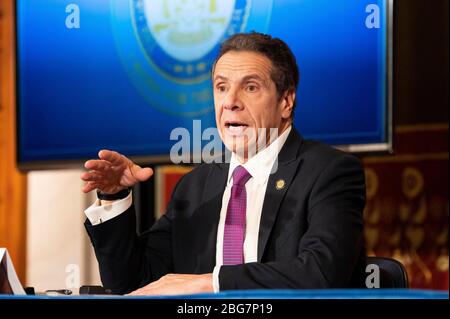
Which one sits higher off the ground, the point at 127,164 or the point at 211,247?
the point at 127,164

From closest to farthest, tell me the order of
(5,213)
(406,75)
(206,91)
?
(206,91) < (5,213) < (406,75)

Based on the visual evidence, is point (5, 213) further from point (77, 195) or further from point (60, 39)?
point (60, 39)

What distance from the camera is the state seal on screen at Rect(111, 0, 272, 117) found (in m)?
2.12

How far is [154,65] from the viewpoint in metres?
2.22

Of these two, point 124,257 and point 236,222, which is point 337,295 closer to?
point 236,222

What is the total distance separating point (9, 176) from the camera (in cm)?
349

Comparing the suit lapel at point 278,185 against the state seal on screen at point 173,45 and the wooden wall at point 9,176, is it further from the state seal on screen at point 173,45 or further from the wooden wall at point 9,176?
the wooden wall at point 9,176

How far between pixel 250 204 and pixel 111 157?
29 centimetres

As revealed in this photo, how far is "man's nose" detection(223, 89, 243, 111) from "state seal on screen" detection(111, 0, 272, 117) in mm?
468

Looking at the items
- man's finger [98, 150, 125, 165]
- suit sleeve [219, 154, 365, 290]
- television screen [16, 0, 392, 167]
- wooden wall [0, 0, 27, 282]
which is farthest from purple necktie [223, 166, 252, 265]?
wooden wall [0, 0, 27, 282]

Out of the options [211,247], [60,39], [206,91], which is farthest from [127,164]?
[60,39]

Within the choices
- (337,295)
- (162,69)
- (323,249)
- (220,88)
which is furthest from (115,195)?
(162,69)

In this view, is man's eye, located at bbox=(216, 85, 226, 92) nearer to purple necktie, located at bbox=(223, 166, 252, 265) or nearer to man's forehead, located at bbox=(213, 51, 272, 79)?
man's forehead, located at bbox=(213, 51, 272, 79)
